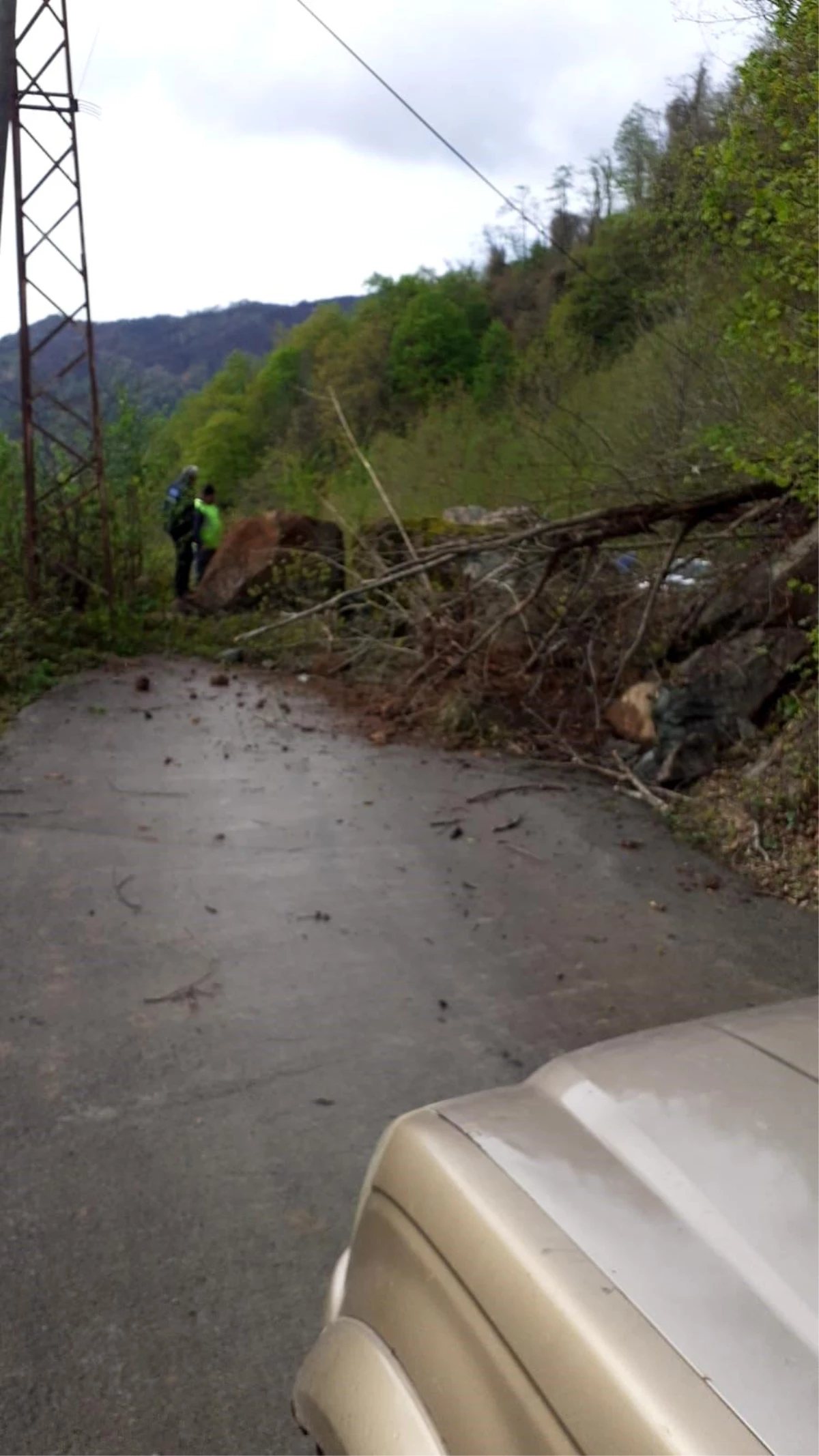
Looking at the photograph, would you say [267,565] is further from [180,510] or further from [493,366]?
[493,366]

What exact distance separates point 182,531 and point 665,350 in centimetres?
742

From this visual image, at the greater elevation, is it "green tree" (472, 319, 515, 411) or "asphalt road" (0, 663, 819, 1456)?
"green tree" (472, 319, 515, 411)

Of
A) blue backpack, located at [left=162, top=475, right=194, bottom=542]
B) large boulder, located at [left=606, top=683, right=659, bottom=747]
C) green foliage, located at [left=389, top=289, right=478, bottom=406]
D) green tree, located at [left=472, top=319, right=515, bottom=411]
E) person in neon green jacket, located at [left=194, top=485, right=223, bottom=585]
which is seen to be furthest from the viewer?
green foliage, located at [left=389, top=289, right=478, bottom=406]

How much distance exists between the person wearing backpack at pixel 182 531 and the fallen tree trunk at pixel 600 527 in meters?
8.19

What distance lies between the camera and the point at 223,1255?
11.8ft

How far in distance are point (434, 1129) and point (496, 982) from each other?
12.2 feet

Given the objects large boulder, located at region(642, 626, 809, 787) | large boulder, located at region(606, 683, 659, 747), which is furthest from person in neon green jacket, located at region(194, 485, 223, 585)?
large boulder, located at region(642, 626, 809, 787)

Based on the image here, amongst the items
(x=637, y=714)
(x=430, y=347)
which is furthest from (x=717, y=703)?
(x=430, y=347)

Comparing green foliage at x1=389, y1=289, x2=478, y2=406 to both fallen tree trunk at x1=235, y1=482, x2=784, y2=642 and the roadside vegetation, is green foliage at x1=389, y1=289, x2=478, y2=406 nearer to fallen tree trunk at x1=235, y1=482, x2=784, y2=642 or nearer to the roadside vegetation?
the roadside vegetation

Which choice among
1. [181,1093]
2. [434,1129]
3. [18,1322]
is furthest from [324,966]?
[434,1129]

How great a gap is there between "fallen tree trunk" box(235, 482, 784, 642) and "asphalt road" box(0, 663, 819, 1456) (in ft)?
5.22

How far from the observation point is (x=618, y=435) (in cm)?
1441

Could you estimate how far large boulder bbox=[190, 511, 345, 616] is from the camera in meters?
16.2

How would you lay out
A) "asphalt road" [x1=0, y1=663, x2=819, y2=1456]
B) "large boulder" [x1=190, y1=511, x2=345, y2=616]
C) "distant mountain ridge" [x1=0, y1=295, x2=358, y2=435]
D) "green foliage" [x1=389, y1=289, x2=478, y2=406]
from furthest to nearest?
1. "distant mountain ridge" [x1=0, y1=295, x2=358, y2=435]
2. "green foliage" [x1=389, y1=289, x2=478, y2=406]
3. "large boulder" [x1=190, y1=511, x2=345, y2=616]
4. "asphalt road" [x1=0, y1=663, x2=819, y2=1456]
